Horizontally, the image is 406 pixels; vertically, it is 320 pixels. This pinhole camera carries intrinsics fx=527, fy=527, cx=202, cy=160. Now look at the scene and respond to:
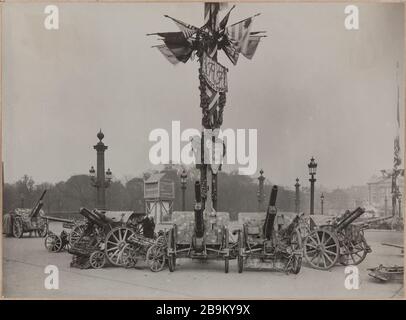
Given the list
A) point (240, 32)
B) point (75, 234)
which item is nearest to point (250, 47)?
point (240, 32)

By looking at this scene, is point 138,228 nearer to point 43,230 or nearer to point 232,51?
point 43,230

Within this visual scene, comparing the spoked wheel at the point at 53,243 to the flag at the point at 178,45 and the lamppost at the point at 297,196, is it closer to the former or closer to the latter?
the flag at the point at 178,45

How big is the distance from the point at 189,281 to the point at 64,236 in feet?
6.44

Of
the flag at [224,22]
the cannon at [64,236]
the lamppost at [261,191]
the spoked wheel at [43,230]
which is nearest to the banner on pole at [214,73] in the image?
the flag at [224,22]

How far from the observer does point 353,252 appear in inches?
294

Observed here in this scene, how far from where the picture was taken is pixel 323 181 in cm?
757

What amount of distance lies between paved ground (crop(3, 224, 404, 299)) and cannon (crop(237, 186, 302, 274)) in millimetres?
143

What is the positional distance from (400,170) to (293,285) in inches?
86.1

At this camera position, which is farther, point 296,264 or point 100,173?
point 100,173

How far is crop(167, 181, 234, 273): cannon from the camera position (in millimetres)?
7289

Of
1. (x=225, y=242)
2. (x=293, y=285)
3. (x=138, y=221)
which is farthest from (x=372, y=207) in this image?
(x=138, y=221)

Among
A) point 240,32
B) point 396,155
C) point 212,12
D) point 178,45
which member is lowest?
point 396,155

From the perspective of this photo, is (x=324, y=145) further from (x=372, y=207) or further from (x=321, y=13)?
(x=321, y=13)

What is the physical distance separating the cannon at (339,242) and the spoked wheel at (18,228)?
3991 millimetres
